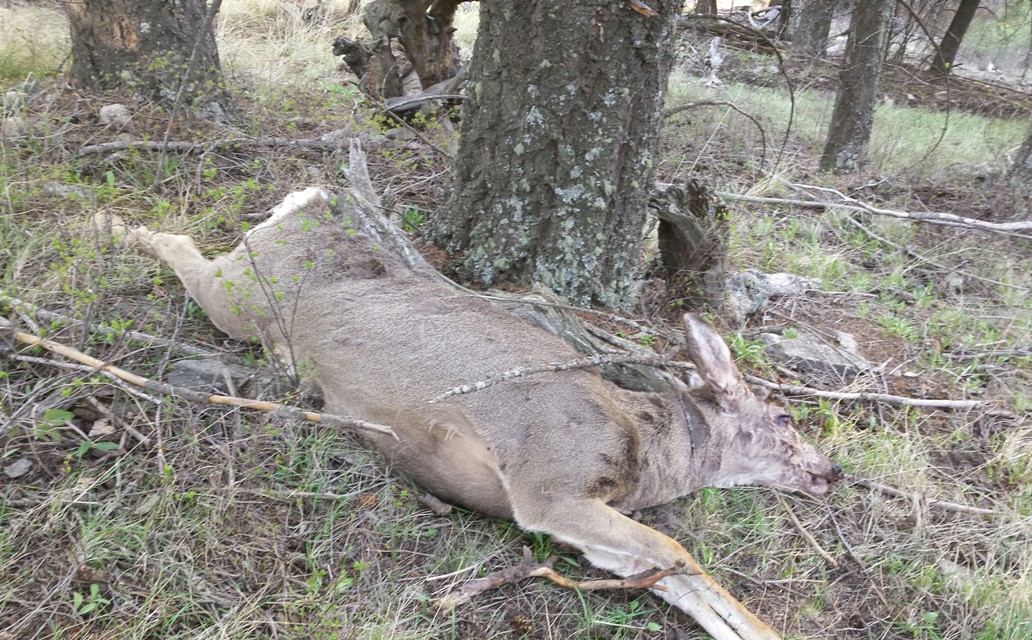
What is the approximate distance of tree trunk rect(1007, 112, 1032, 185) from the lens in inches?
264

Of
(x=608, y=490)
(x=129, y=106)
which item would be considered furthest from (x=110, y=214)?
(x=608, y=490)

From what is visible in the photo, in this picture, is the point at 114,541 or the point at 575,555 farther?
the point at 575,555

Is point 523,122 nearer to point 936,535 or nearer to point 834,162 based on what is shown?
point 936,535

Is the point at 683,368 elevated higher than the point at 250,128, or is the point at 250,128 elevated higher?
the point at 250,128

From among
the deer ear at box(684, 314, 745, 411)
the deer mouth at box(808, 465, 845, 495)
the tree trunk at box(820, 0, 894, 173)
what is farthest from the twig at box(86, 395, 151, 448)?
the tree trunk at box(820, 0, 894, 173)

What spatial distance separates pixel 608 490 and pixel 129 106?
378 centimetres

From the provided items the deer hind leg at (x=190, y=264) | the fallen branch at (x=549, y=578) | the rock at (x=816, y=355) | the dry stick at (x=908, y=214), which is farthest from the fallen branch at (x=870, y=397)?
the deer hind leg at (x=190, y=264)

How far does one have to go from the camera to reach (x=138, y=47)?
4.61m

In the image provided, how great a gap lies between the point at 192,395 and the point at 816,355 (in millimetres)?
3069

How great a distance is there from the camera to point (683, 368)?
3393 millimetres

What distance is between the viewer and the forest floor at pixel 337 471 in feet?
7.38

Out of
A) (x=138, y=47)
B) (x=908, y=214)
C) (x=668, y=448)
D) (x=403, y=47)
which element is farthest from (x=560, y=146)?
(x=908, y=214)

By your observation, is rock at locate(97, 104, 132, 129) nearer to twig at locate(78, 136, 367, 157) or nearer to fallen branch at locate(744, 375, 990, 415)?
twig at locate(78, 136, 367, 157)

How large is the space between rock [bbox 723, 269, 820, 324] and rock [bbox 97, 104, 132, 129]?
3687mm
